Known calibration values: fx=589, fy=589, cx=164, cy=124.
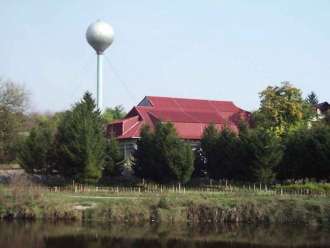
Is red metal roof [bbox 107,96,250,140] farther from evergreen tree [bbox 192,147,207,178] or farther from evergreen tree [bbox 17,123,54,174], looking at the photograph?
evergreen tree [bbox 17,123,54,174]

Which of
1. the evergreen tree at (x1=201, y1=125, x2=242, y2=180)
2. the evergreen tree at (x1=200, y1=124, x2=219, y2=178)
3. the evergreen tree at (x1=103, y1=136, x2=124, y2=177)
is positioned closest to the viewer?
the evergreen tree at (x1=201, y1=125, x2=242, y2=180)

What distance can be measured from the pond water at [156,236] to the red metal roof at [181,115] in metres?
32.5

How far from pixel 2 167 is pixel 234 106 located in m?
34.2

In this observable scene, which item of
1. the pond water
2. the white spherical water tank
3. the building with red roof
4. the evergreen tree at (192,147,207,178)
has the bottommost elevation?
the pond water

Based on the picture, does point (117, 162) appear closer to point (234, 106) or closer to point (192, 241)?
point (192, 241)

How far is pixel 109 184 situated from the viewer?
55.3 metres

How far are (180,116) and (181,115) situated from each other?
596 millimetres

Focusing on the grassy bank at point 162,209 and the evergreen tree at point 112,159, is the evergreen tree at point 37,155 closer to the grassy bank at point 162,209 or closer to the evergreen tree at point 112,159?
the evergreen tree at point 112,159

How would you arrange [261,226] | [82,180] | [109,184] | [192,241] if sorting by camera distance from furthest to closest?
[109,184] → [82,180] → [261,226] → [192,241]

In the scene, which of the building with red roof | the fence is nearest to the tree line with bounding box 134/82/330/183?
the fence

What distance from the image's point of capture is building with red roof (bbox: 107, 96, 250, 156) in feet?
231

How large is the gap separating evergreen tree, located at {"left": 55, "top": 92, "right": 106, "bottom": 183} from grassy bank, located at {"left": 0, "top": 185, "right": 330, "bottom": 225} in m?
11.2

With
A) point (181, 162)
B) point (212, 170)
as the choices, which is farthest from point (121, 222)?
point (212, 170)

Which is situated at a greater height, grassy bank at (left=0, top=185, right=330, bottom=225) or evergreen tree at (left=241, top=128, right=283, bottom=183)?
evergreen tree at (left=241, top=128, right=283, bottom=183)
